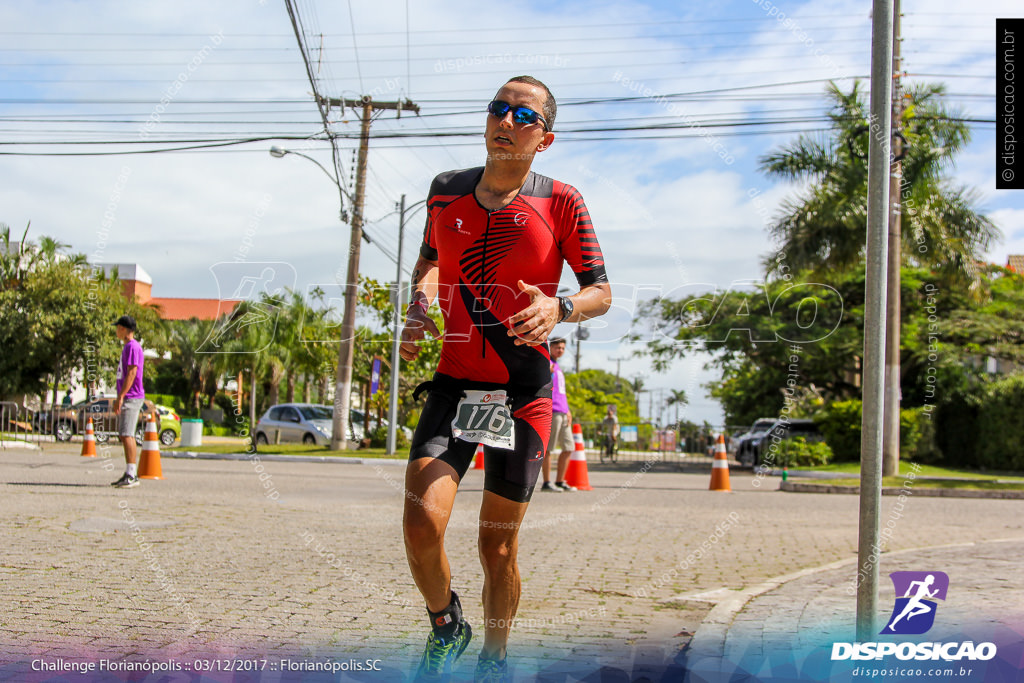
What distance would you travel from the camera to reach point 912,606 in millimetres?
3857

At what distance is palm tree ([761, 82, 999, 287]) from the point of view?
18.4m

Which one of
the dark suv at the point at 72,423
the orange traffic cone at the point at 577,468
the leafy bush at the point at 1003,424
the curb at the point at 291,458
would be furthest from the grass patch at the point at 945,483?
the dark suv at the point at 72,423

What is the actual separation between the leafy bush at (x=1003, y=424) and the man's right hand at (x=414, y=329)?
21196mm

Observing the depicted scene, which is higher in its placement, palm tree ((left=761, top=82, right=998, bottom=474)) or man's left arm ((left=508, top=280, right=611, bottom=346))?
palm tree ((left=761, top=82, right=998, bottom=474))

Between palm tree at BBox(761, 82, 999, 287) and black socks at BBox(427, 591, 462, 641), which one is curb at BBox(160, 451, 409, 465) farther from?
black socks at BBox(427, 591, 462, 641)

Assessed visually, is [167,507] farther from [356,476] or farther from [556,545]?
[356,476]

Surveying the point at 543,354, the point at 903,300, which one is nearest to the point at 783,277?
the point at 903,300

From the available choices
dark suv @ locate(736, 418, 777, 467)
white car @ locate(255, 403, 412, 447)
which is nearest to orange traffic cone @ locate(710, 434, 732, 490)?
dark suv @ locate(736, 418, 777, 467)

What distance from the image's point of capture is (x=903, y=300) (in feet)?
77.0

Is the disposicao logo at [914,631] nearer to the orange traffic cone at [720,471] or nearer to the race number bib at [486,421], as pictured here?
the race number bib at [486,421]

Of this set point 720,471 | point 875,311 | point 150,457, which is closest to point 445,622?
point 875,311

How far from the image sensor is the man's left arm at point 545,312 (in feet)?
9.12

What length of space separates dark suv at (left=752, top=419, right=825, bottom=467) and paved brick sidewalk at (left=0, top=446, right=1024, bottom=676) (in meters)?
9.71

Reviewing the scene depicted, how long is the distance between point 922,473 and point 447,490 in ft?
58.9
